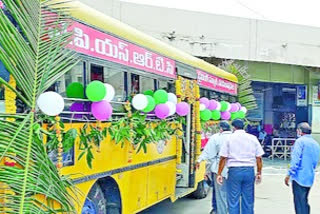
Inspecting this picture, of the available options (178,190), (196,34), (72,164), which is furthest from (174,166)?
(196,34)

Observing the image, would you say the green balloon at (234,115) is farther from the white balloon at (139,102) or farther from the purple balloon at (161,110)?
the white balloon at (139,102)

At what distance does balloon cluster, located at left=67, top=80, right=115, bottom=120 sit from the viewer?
16.1 ft

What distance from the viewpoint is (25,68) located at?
8.79ft

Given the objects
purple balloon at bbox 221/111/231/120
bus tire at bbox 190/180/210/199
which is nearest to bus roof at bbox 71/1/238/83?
purple balloon at bbox 221/111/231/120

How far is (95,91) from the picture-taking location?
4891 millimetres

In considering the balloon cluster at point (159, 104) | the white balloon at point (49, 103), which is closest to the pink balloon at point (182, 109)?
the balloon cluster at point (159, 104)

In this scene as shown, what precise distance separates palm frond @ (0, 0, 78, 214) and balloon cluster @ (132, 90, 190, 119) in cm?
322

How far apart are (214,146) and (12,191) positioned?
17.4 feet

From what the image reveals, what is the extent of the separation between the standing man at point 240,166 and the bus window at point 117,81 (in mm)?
1944

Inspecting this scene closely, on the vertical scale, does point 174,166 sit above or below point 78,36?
below

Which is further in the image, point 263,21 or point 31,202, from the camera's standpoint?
point 263,21

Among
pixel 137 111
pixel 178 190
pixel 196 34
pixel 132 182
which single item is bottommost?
pixel 178 190

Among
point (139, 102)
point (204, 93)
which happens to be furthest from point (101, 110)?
point (204, 93)

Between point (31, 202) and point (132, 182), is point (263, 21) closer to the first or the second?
point (132, 182)
